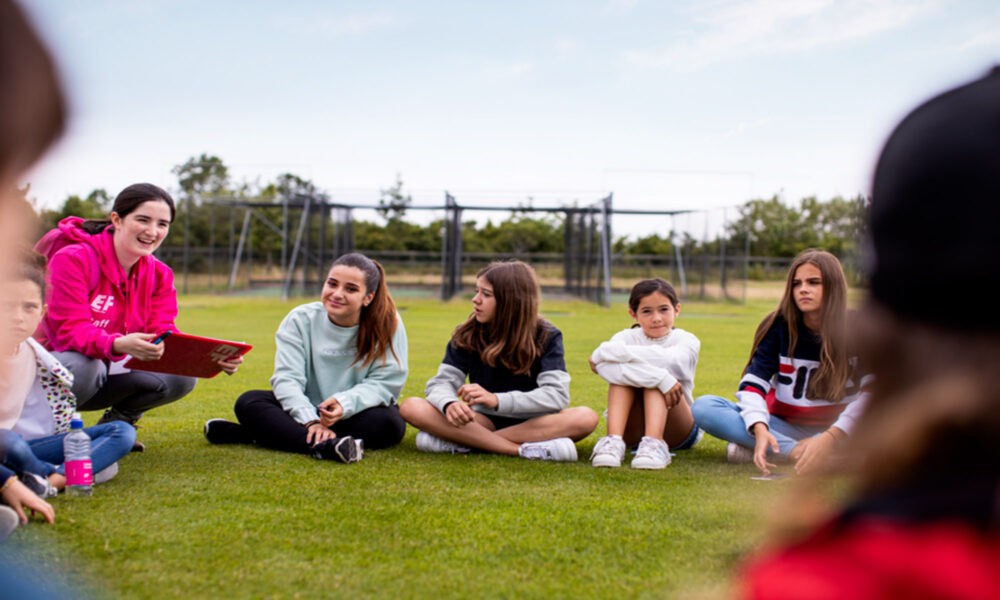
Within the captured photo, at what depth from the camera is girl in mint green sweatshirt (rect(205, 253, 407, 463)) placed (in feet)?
14.0

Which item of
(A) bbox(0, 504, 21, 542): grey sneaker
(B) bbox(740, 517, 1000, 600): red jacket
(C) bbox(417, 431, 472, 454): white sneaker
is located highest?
(B) bbox(740, 517, 1000, 600): red jacket

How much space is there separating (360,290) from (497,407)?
909 mm

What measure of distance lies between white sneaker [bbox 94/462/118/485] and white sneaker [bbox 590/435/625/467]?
2031 mm

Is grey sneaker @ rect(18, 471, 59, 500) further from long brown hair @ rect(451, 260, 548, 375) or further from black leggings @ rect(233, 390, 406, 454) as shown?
long brown hair @ rect(451, 260, 548, 375)

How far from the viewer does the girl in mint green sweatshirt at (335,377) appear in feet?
14.0

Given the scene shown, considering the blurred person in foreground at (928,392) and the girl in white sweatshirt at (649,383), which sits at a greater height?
the blurred person in foreground at (928,392)

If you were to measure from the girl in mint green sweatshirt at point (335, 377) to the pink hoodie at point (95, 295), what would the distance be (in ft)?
2.06

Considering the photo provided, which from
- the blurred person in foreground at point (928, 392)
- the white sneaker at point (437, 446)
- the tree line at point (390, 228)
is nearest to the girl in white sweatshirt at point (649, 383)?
the white sneaker at point (437, 446)

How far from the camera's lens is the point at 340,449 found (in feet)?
13.1

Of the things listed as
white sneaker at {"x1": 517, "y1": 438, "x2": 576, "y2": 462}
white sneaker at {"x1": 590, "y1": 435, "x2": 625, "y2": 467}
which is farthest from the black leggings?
white sneaker at {"x1": 590, "y1": 435, "x2": 625, "y2": 467}

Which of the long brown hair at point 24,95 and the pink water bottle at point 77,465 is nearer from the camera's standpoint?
the long brown hair at point 24,95

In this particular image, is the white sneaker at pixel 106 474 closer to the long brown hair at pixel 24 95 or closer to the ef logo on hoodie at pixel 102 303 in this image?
the ef logo on hoodie at pixel 102 303

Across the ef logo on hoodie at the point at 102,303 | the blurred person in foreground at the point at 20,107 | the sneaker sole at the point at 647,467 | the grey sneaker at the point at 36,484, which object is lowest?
the sneaker sole at the point at 647,467

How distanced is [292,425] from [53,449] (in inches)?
44.1
